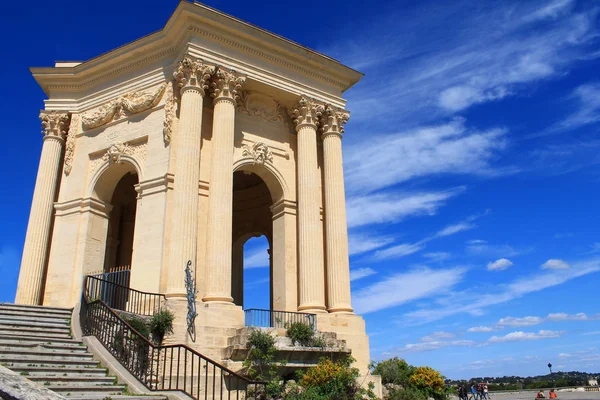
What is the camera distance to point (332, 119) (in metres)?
21.4

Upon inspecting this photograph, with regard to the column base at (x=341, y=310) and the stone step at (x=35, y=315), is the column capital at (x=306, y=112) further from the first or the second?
the stone step at (x=35, y=315)

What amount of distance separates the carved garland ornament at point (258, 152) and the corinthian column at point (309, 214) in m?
1.26

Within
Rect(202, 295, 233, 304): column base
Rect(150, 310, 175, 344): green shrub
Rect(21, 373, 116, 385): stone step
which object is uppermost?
Rect(202, 295, 233, 304): column base

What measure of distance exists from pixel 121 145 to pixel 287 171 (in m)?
6.15

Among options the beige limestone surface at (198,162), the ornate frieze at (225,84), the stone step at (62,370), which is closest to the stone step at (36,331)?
the stone step at (62,370)

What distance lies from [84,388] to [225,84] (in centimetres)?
1159

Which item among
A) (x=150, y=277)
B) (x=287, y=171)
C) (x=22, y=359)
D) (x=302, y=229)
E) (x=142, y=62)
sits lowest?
(x=22, y=359)

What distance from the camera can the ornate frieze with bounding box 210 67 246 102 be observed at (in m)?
18.5

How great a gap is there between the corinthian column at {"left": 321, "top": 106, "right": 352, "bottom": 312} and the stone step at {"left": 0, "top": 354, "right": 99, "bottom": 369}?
31.6ft

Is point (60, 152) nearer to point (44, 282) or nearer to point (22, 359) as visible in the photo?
point (44, 282)

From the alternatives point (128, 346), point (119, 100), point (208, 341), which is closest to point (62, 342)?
point (128, 346)

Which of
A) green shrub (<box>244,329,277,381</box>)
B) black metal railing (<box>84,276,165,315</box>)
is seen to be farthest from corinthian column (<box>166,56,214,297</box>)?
green shrub (<box>244,329,277,381</box>)

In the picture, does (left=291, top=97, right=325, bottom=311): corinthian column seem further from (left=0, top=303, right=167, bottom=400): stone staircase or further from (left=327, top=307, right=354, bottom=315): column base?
(left=0, top=303, right=167, bottom=400): stone staircase

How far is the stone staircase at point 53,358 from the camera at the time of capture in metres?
9.45
